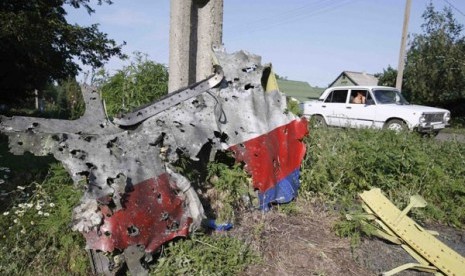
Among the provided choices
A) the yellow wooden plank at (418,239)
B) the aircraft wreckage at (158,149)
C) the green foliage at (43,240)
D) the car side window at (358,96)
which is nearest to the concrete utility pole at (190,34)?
the aircraft wreckage at (158,149)

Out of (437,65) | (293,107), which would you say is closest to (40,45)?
(293,107)

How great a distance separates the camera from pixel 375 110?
40.8ft

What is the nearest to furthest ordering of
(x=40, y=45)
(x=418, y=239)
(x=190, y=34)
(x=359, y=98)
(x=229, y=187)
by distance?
(x=418, y=239) → (x=229, y=187) → (x=190, y=34) → (x=40, y=45) → (x=359, y=98)

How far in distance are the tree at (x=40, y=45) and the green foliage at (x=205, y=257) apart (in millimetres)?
6888

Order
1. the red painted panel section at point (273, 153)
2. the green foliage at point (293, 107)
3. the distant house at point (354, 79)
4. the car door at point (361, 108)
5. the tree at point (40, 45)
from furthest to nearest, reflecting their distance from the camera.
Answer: the distant house at point (354, 79), the car door at point (361, 108), the tree at point (40, 45), the green foliage at point (293, 107), the red painted panel section at point (273, 153)

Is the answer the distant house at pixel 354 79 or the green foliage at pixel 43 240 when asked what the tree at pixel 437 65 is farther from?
the green foliage at pixel 43 240

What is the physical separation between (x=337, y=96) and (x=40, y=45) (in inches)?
392

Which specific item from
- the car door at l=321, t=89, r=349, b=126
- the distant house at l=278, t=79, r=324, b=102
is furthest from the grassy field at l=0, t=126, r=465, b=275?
the distant house at l=278, t=79, r=324, b=102

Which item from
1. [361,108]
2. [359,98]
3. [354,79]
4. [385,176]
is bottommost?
[385,176]

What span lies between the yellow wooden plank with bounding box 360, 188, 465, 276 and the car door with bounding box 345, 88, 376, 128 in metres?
9.23

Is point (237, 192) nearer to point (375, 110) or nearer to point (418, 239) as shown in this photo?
point (418, 239)

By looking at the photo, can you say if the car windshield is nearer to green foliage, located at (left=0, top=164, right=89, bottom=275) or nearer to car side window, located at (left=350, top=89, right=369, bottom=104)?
car side window, located at (left=350, top=89, right=369, bottom=104)

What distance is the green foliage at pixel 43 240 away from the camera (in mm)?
Result: 2852

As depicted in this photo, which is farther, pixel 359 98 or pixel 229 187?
pixel 359 98
